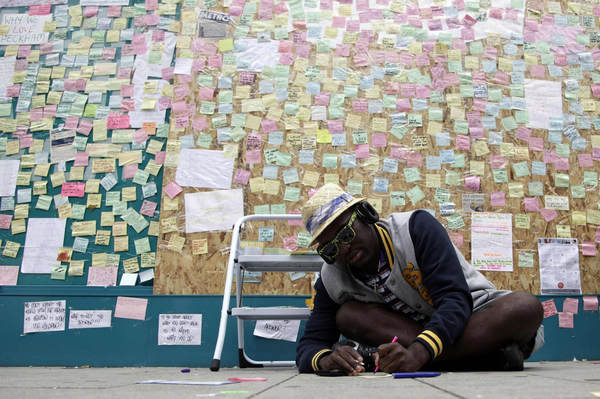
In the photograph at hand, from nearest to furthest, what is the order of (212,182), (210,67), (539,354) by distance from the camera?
→ (539,354), (212,182), (210,67)

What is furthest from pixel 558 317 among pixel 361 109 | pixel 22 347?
pixel 22 347

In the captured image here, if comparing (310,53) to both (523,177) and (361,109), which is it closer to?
(361,109)

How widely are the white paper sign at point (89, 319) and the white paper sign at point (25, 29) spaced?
224 centimetres

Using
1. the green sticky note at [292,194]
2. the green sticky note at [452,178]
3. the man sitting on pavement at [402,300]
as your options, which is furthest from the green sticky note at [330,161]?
the man sitting on pavement at [402,300]

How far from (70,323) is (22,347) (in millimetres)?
345

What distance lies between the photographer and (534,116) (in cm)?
382

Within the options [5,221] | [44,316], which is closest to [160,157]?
[5,221]

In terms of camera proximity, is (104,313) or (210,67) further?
(210,67)

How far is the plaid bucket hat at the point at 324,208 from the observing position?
1.94 metres

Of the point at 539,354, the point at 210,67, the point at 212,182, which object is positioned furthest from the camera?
the point at 210,67

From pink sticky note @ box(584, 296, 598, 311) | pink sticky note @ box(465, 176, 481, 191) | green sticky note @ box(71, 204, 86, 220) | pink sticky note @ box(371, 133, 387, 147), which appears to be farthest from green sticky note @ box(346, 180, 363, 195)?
green sticky note @ box(71, 204, 86, 220)

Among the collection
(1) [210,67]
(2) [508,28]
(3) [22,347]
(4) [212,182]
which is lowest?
(3) [22,347]

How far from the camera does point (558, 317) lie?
3387mm

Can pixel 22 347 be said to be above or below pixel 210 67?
below
